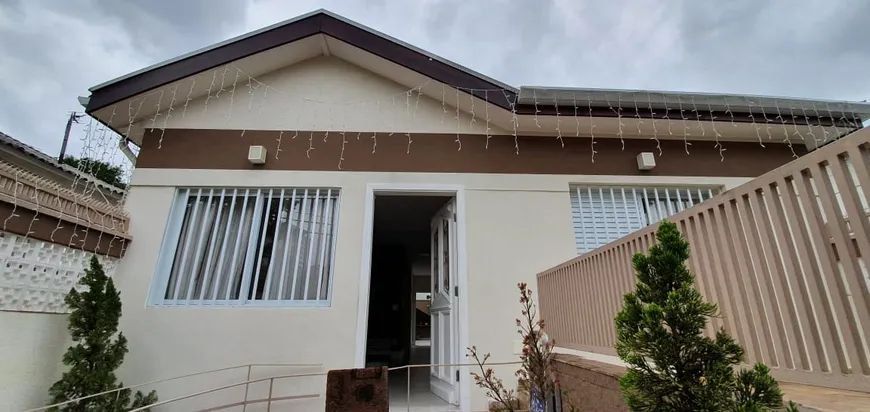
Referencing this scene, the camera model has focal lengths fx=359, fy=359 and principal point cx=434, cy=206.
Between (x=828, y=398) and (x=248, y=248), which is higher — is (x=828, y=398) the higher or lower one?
the lower one

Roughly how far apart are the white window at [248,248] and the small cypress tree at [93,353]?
0.67 meters

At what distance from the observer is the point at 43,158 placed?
13.9 ft

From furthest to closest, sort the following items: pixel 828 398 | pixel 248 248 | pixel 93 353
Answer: pixel 248 248 → pixel 93 353 → pixel 828 398

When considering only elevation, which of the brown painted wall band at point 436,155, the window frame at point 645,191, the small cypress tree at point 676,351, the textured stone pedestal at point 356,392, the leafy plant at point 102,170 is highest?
the brown painted wall band at point 436,155

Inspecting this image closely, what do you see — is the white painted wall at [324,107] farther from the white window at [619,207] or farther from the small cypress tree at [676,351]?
the small cypress tree at [676,351]

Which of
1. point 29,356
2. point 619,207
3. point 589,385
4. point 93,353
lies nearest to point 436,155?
point 619,207

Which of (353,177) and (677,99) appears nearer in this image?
(677,99)


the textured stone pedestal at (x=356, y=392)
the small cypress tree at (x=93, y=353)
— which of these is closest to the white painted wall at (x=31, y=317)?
the small cypress tree at (x=93, y=353)

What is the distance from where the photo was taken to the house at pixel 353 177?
3.50 m

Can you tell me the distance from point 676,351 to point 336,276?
312 centimetres

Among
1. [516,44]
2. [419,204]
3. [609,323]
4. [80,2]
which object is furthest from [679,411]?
[80,2]

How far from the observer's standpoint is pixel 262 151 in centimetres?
396

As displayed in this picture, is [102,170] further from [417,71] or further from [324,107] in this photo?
[417,71]

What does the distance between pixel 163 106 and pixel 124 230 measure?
4.91ft
